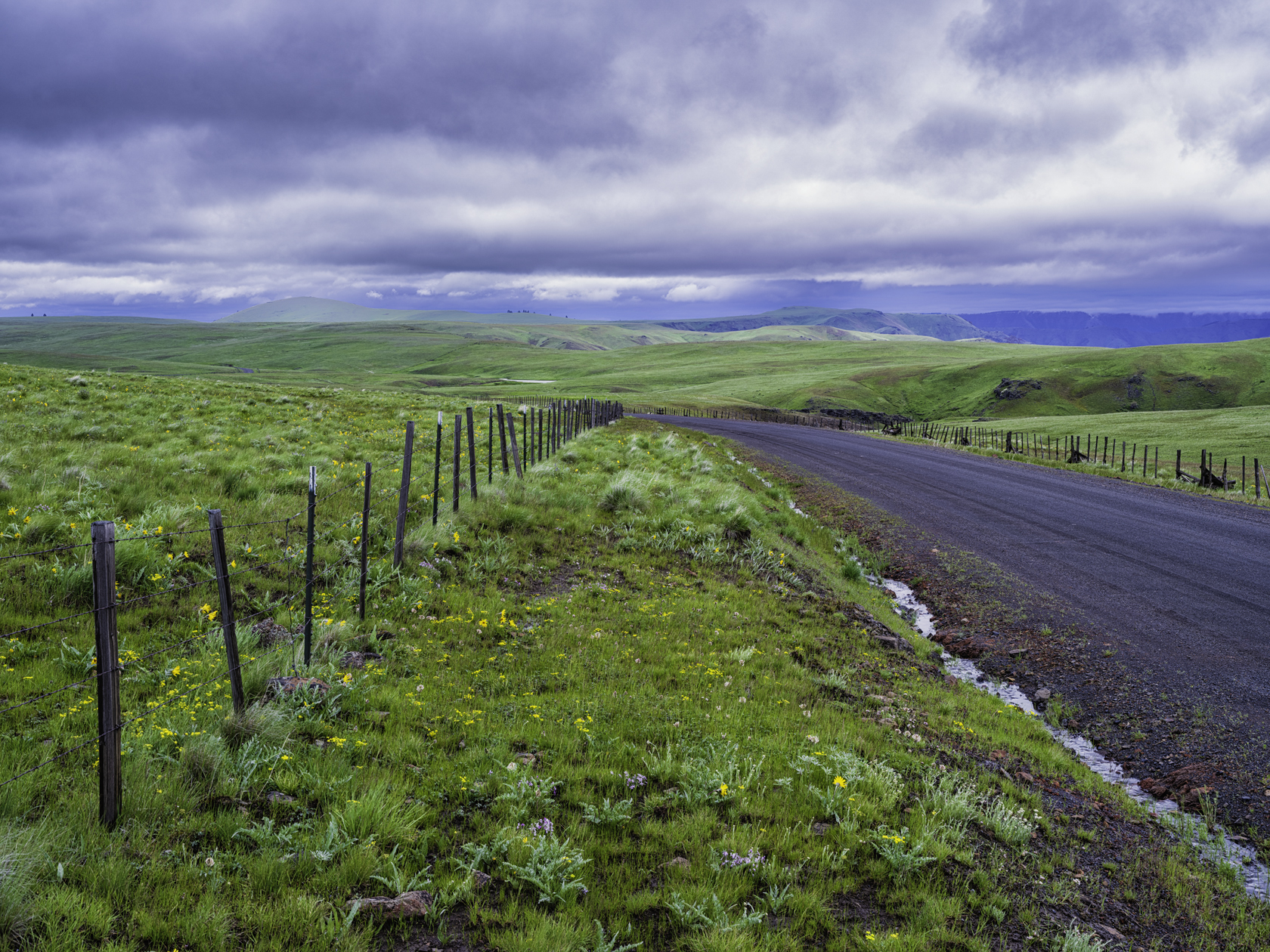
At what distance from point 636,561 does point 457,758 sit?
287 inches

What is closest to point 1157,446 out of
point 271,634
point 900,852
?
point 900,852

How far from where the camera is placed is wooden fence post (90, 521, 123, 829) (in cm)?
402

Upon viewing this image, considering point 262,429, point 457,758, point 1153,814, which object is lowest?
point 1153,814

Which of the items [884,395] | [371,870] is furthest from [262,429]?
[884,395]

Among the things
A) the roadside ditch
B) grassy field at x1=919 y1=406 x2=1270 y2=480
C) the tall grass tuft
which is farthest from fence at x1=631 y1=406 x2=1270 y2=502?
the tall grass tuft

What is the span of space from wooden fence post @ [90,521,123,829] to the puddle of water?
8.97m

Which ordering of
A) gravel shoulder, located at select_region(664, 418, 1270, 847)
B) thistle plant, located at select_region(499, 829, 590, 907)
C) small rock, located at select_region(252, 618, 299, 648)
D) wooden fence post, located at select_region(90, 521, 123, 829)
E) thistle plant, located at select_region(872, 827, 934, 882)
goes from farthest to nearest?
gravel shoulder, located at select_region(664, 418, 1270, 847) < small rock, located at select_region(252, 618, 299, 648) < thistle plant, located at select_region(872, 827, 934, 882) < thistle plant, located at select_region(499, 829, 590, 907) < wooden fence post, located at select_region(90, 521, 123, 829)

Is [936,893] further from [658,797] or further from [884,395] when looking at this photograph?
[884,395]

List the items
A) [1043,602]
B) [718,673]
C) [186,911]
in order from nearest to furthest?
[186,911]
[718,673]
[1043,602]

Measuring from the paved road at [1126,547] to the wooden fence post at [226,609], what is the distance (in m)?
11.9

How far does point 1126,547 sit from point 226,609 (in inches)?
730

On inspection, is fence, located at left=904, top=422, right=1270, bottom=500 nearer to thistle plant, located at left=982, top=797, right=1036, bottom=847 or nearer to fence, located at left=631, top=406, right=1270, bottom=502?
fence, located at left=631, top=406, right=1270, bottom=502

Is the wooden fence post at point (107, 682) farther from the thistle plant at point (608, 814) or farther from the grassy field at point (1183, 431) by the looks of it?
the grassy field at point (1183, 431)

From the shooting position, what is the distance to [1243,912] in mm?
5199
